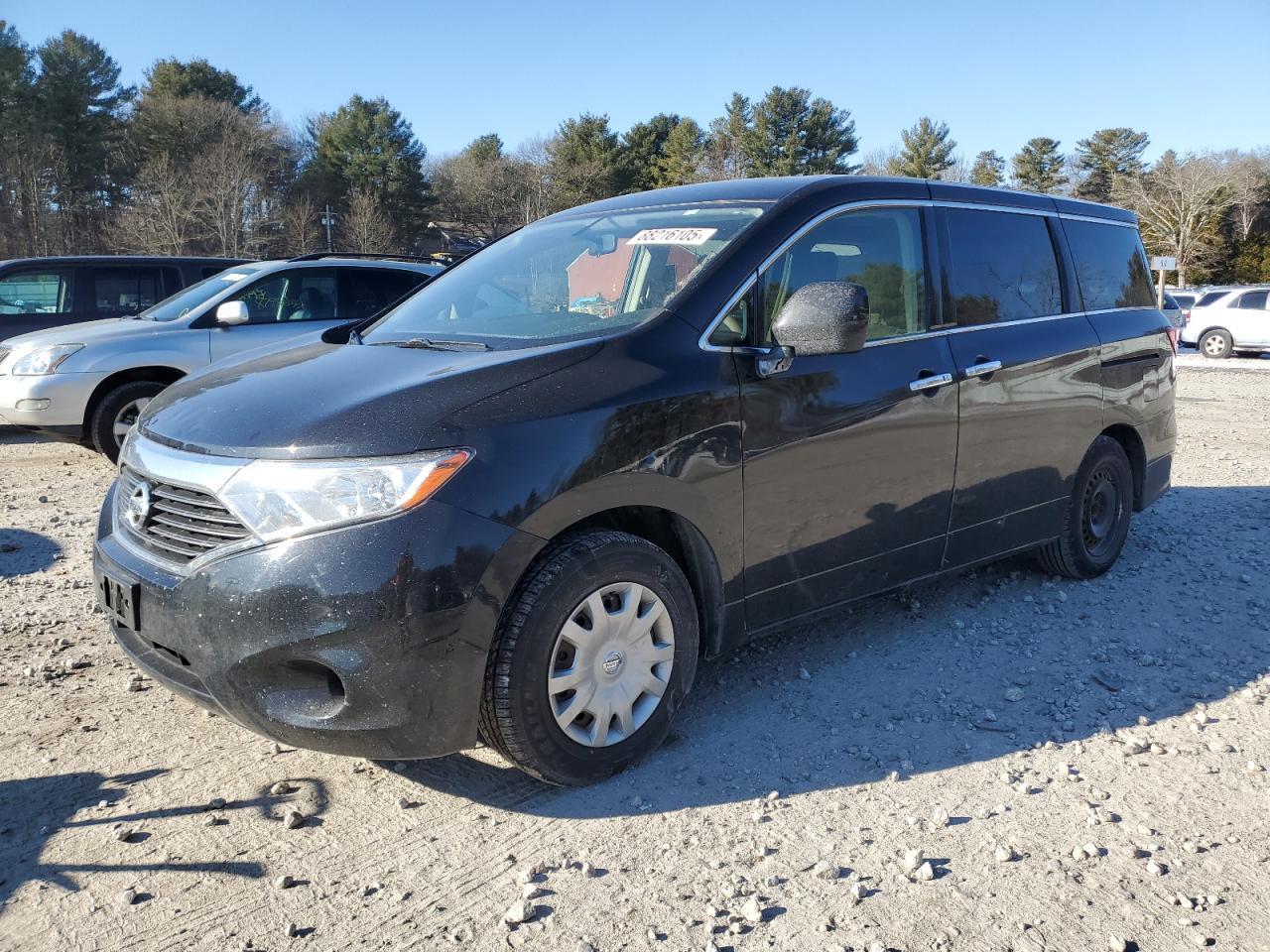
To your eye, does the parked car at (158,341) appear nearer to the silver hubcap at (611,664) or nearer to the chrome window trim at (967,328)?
the chrome window trim at (967,328)

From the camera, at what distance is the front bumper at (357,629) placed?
2.55m

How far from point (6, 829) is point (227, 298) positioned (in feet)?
20.8

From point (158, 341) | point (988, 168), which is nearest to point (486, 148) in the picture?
point (988, 168)

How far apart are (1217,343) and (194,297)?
22951 mm

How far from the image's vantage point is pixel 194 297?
8727mm

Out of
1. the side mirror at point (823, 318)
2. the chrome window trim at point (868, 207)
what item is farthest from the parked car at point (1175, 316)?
the side mirror at point (823, 318)

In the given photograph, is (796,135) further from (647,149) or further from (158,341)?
(158,341)

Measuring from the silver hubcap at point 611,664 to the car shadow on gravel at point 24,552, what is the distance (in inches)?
145

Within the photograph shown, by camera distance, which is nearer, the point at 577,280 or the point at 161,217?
the point at 577,280

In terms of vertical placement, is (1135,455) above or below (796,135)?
below

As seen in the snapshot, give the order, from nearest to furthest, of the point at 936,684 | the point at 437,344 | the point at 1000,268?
the point at 437,344, the point at 936,684, the point at 1000,268

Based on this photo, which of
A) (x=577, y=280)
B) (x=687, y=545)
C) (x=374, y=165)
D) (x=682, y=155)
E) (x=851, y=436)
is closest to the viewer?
(x=687, y=545)

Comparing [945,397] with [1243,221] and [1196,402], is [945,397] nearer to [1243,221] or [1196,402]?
[1196,402]

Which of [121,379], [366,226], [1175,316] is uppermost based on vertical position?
[366,226]
